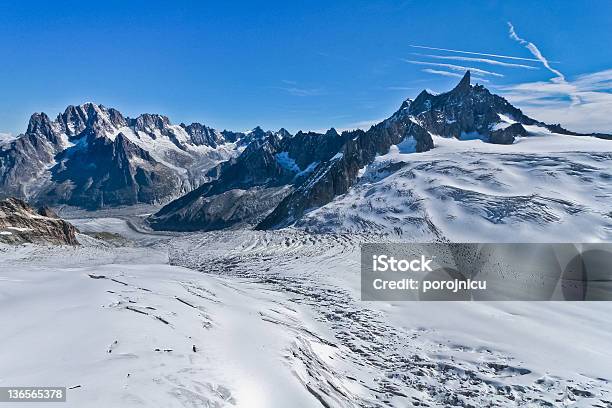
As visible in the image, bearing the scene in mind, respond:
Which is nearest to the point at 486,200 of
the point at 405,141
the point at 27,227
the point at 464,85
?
the point at 405,141

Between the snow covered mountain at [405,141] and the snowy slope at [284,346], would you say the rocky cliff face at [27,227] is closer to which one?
the snowy slope at [284,346]

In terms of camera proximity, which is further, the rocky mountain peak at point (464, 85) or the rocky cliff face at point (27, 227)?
the rocky mountain peak at point (464, 85)

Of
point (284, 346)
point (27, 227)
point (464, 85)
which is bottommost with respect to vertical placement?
point (284, 346)

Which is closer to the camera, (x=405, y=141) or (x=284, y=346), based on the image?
(x=284, y=346)

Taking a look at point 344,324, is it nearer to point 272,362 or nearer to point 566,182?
point 272,362

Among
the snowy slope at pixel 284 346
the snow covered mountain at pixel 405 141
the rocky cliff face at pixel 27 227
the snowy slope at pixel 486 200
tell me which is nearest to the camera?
the snowy slope at pixel 284 346

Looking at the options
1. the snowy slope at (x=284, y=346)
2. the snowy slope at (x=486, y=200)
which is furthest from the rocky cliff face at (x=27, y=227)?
the snowy slope at (x=486, y=200)

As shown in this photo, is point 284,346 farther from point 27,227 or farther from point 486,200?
point 27,227

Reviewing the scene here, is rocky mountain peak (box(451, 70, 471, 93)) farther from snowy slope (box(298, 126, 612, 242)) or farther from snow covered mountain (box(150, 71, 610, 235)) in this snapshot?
snowy slope (box(298, 126, 612, 242))
